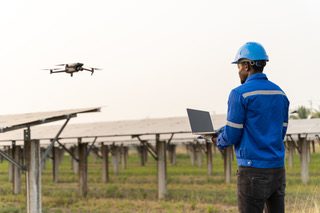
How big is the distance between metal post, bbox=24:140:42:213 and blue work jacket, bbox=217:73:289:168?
19.7ft

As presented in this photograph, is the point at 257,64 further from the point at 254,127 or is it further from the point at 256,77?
the point at 254,127

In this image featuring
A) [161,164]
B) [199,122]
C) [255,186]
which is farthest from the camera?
[161,164]

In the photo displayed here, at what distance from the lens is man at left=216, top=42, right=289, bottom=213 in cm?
427

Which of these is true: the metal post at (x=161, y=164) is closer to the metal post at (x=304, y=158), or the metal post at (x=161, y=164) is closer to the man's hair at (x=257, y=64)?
the metal post at (x=304, y=158)

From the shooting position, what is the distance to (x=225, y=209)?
520 inches

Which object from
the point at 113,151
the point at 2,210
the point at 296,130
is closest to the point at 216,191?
the point at 296,130

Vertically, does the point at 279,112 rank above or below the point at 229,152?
above

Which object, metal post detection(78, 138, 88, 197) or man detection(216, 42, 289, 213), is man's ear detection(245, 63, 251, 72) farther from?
metal post detection(78, 138, 88, 197)

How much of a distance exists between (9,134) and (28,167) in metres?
11.2

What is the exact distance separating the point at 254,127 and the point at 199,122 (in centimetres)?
51

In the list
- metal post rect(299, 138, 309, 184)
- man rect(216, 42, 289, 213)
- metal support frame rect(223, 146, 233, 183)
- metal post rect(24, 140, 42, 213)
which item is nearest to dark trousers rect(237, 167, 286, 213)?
man rect(216, 42, 289, 213)

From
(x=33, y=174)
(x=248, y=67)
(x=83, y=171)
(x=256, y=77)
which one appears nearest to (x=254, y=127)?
(x=256, y=77)

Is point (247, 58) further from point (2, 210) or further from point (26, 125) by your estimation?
point (2, 210)

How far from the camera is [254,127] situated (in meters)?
4.30
